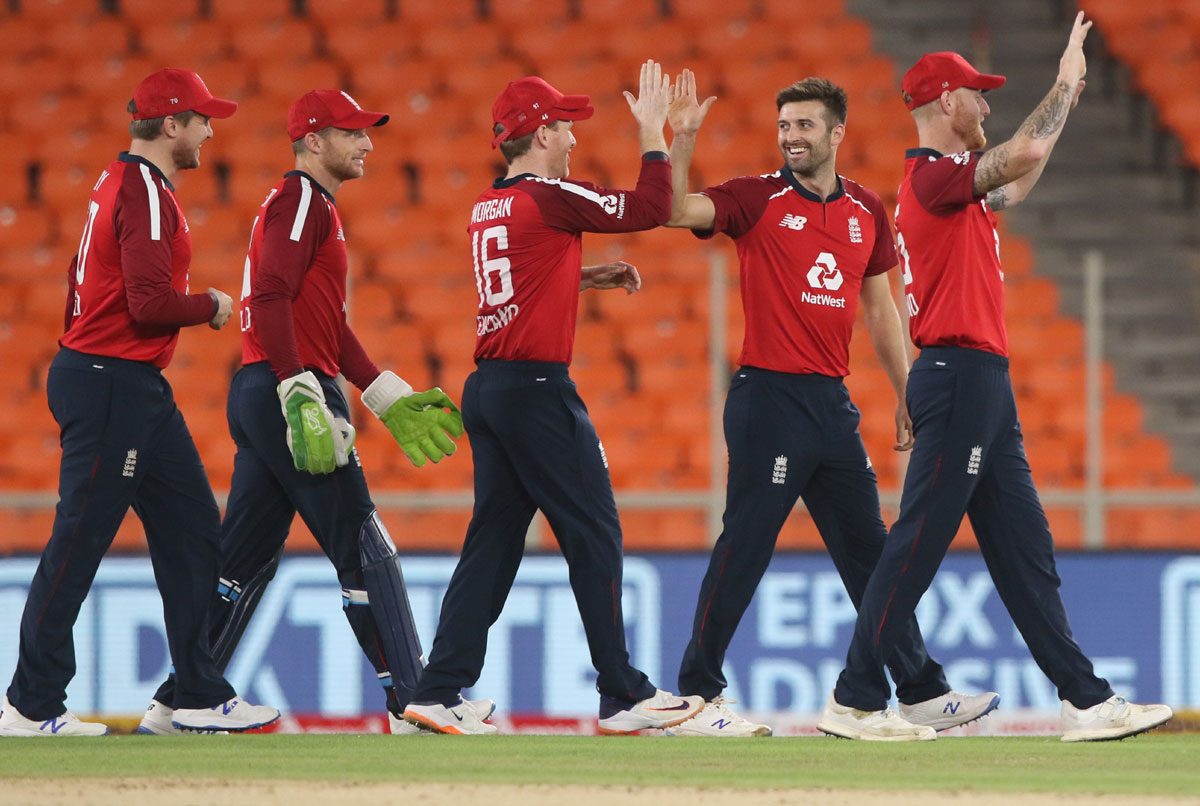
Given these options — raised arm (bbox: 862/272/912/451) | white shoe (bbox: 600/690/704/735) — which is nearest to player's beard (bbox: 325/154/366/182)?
raised arm (bbox: 862/272/912/451)

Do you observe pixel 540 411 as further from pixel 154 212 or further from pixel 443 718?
pixel 154 212

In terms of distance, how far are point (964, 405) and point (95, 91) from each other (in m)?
9.65

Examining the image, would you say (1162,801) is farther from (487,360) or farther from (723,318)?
(723,318)

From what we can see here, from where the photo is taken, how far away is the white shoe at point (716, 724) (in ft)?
18.7

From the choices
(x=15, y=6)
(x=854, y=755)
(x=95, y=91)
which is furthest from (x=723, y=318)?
(x=15, y=6)

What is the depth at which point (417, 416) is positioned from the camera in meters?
6.04

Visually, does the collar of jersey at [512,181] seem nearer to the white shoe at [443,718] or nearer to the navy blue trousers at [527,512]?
the navy blue trousers at [527,512]

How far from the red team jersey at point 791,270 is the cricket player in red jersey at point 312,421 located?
1.12m

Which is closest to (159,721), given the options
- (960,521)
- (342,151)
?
(342,151)

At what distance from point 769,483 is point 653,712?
82 cm

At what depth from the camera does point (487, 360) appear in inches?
223

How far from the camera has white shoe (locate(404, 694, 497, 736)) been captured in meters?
5.66

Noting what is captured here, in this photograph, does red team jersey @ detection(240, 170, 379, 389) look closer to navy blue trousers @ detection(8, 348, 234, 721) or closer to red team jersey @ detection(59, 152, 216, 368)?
red team jersey @ detection(59, 152, 216, 368)

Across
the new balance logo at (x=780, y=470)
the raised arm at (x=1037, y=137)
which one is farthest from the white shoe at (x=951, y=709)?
Answer: the raised arm at (x=1037, y=137)
